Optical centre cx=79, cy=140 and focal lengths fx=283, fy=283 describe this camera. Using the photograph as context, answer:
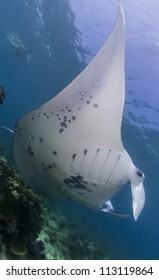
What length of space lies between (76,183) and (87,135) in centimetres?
81

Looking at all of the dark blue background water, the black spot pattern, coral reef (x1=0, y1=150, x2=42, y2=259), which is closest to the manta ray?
the black spot pattern

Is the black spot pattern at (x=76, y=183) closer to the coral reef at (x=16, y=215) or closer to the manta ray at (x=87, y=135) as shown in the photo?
the manta ray at (x=87, y=135)

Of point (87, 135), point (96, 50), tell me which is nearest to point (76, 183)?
point (87, 135)

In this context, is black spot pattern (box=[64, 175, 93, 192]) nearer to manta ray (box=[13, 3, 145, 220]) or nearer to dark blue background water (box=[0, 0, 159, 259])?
manta ray (box=[13, 3, 145, 220])

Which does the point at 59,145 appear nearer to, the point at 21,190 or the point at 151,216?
the point at 21,190

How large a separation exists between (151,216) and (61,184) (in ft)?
176

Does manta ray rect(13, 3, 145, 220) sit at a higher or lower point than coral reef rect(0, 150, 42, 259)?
higher

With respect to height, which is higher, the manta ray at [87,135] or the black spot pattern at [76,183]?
the manta ray at [87,135]

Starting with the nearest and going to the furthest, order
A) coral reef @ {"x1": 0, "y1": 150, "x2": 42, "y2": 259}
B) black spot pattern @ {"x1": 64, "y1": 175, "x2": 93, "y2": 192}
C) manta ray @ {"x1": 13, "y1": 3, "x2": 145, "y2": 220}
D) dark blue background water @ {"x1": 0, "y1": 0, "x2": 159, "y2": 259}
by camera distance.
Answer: manta ray @ {"x1": 13, "y1": 3, "x2": 145, "y2": 220} < black spot pattern @ {"x1": 64, "y1": 175, "x2": 93, "y2": 192} < coral reef @ {"x1": 0, "y1": 150, "x2": 42, "y2": 259} < dark blue background water @ {"x1": 0, "y1": 0, "x2": 159, "y2": 259}

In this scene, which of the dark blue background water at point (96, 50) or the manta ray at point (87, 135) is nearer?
the manta ray at point (87, 135)

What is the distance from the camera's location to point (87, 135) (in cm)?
385

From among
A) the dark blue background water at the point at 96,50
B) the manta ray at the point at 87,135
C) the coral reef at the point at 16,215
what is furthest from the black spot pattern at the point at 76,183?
the dark blue background water at the point at 96,50

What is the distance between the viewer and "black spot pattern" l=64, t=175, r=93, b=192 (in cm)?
412

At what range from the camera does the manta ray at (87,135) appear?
3.52 meters
